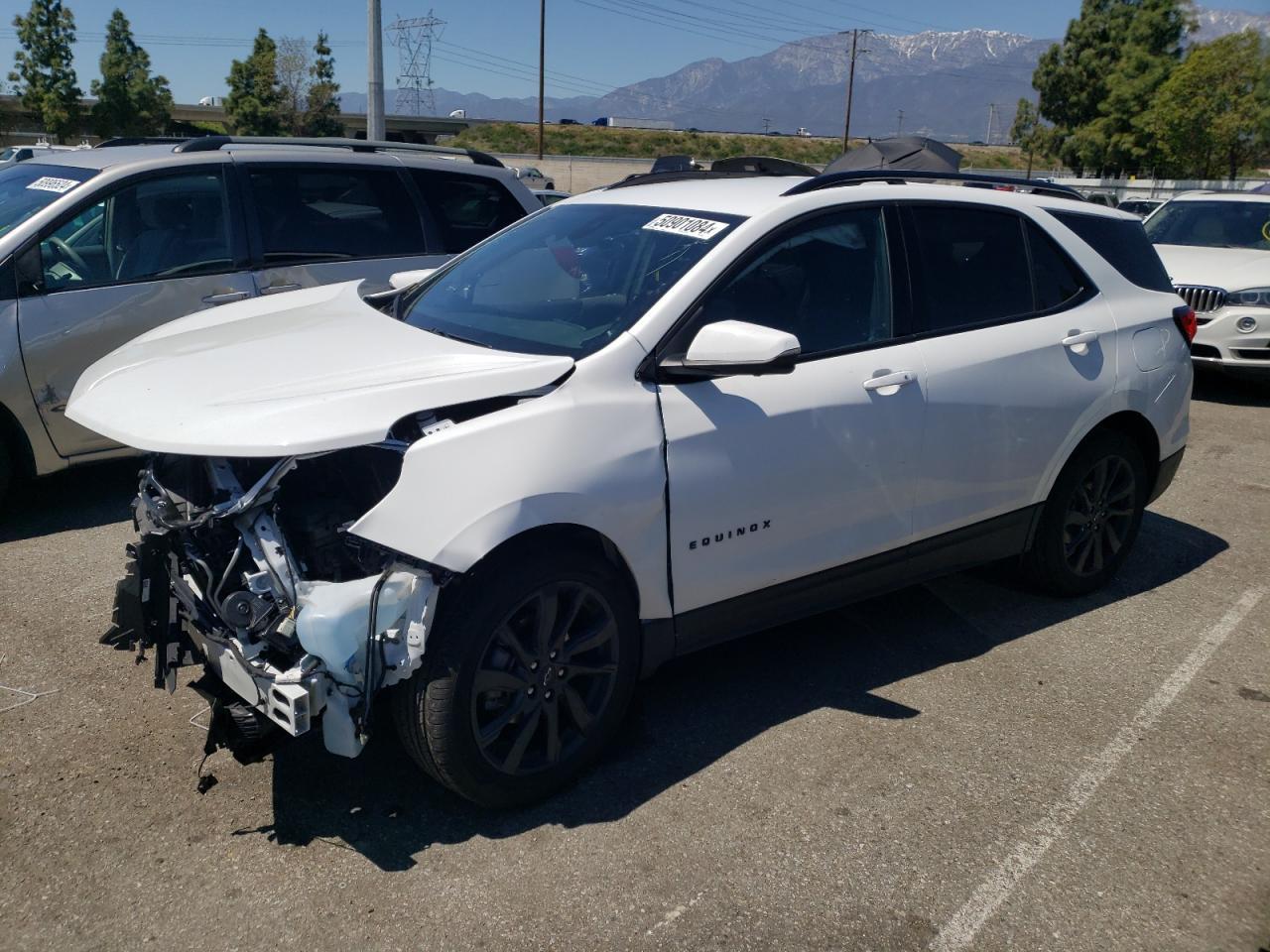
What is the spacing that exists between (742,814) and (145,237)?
4.58 meters

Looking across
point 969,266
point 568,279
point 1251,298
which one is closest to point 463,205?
point 568,279

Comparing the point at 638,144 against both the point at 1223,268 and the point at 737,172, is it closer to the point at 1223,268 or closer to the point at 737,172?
the point at 1223,268

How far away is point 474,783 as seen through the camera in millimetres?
3068

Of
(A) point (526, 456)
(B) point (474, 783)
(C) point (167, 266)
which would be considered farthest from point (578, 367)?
(C) point (167, 266)

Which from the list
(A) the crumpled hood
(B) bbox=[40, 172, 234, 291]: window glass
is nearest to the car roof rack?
(A) the crumpled hood

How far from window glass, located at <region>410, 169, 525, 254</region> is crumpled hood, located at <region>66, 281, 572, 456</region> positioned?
3.07 m

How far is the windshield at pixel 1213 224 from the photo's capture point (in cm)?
1090

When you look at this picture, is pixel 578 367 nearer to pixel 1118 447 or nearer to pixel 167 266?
pixel 1118 447

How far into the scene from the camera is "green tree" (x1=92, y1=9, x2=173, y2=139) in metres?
49.5

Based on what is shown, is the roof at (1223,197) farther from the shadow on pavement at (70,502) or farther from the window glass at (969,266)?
the shadow on pavement at (70,502)

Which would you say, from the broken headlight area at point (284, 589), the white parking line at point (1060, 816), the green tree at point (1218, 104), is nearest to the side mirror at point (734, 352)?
the broken headlight area at point (284, 589)

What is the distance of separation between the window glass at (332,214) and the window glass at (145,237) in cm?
26

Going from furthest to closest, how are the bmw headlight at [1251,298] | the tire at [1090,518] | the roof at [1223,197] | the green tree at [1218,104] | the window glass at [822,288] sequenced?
the green tree at [1218,104]
the roof at [1223,197]
the bmw headlight at [1251,298]
the tire at [1090,518]
the window glass at [822,288]

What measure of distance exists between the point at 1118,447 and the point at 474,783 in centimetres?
334
